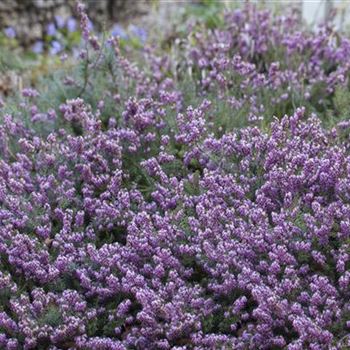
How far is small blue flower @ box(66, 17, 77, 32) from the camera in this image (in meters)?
6.09

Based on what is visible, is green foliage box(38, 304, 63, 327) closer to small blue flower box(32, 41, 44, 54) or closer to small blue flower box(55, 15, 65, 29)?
small blue flower box(32, 41, 44, 54)

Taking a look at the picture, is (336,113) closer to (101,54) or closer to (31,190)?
(101,54)

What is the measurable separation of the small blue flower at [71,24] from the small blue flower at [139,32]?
52 cm

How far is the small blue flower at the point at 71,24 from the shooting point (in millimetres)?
6086

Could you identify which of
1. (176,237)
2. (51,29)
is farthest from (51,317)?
(51,29)

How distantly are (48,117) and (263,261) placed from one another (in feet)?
4.62

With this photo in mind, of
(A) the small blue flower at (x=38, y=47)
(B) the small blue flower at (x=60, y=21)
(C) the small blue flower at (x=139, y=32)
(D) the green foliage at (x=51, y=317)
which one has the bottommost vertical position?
(D) the green foliage at (x=51, y=317)

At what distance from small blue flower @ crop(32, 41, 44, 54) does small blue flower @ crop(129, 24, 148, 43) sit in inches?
28.9

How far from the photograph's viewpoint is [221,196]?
2463mm

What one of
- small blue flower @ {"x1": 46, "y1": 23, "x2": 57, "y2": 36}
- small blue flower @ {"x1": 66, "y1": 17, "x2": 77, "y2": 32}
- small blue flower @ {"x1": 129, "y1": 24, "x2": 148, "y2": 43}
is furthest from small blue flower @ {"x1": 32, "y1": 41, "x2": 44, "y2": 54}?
small blue flower @ {"x1": 129, "y1": 24, "x2": 148, "y2": 43}

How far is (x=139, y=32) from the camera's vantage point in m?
5.46

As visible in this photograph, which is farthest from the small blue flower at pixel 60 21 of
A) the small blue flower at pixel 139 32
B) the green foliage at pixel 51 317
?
the green foliage at pixel 51 317

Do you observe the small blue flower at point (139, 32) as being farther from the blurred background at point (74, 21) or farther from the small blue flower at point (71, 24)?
the small blue flower at point (71, 24)

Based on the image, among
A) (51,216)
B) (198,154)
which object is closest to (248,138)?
(198,154)
